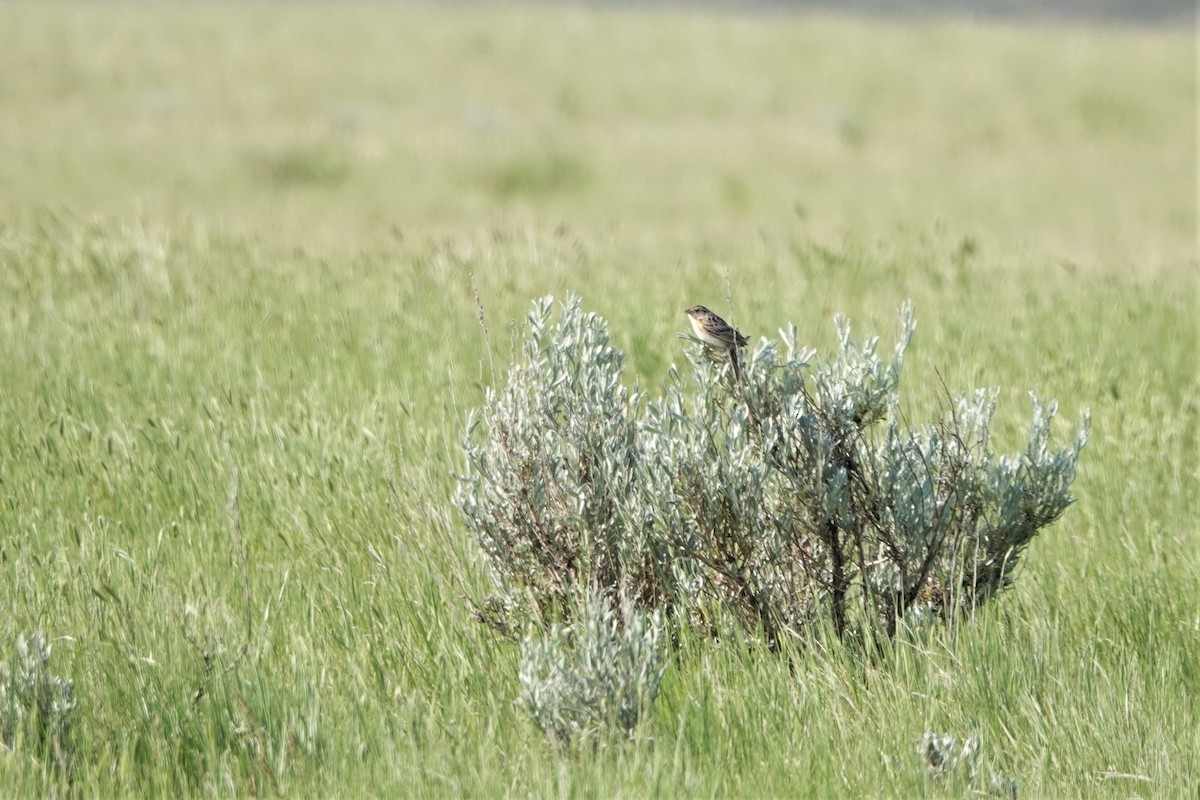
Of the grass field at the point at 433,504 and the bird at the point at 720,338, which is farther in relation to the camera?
the bird at the point at 720,338

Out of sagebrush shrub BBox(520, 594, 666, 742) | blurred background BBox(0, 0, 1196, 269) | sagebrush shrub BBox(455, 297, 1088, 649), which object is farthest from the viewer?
blurred background BBox(0, 0, 1196, 269)

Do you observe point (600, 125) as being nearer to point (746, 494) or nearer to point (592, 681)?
point (746, 494)

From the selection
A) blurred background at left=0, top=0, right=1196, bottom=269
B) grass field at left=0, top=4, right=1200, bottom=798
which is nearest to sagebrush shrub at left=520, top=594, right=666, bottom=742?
grass field at left=0, top=4, right=1200, bottom=798

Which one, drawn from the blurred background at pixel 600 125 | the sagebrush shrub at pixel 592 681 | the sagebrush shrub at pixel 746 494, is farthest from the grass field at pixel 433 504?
the blurred background at pixel 600 125

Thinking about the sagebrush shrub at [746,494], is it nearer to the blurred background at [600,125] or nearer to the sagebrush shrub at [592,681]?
the sagebrush shrub at [592,681]

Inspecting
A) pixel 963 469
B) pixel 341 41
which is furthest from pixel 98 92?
pixel 963 469

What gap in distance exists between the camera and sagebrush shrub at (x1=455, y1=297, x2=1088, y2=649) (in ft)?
10.5

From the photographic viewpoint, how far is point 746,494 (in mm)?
3170

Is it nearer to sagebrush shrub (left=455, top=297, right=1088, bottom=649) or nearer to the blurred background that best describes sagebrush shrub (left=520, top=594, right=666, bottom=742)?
sagebrush shrub (left=455, top=297, right=1088, bottom=649)

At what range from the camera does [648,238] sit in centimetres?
894

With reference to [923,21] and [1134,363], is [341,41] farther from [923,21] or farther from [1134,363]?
[1134,363]

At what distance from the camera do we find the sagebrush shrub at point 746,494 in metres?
3.19

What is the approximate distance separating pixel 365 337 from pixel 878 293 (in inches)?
116

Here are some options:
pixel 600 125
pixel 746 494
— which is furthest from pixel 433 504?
pixel 600 125
